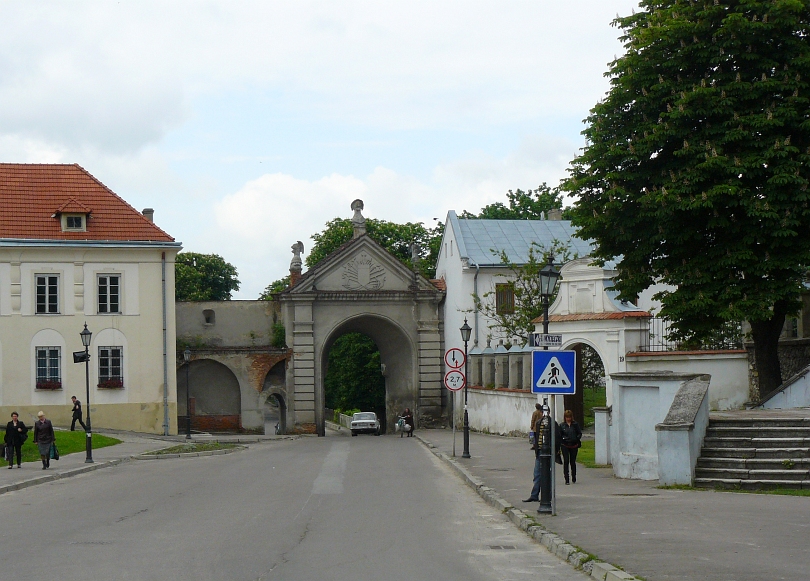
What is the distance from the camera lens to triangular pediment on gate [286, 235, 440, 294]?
51.4 metres

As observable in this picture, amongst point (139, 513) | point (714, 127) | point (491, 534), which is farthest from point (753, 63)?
point (139, 513)

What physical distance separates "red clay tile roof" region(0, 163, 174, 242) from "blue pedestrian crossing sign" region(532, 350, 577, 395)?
1262 inches

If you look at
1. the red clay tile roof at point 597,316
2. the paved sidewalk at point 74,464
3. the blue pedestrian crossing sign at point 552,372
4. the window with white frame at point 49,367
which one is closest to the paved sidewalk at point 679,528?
the blue pedestrian crossing sign at point 552,372

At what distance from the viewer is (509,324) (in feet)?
146

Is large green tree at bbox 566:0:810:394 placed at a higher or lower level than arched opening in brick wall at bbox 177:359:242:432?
higher

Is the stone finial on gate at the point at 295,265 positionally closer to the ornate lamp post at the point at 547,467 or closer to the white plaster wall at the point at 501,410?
the white plaster wall at the point at 501,410

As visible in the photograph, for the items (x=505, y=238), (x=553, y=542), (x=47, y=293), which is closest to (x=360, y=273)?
(x=505, y=238)

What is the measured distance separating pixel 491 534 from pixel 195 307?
1526 inches

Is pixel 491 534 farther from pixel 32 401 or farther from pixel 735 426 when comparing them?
pixel 32 401

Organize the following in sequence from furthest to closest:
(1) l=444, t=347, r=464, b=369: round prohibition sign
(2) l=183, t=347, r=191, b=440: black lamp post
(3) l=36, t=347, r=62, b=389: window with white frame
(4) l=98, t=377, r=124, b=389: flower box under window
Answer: (4) l=98, t=377, r=124, b=389: flower box under window, (3) l=36, t=347, r=62, b=389: window with white frame, (2) l=183, t=347, r=191, b=440: black lamp post, (1) l=444, t=347, r=464, b=369: round prohibition sign

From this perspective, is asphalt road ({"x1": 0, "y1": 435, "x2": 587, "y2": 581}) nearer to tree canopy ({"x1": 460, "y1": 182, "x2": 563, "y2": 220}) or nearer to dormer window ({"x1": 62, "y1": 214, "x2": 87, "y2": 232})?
dormer window ({"x1": 62, "y1": 214, "x2": 87, "y2": 232})

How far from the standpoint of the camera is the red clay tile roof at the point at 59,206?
44750 millimetres

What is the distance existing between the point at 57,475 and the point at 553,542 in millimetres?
16258

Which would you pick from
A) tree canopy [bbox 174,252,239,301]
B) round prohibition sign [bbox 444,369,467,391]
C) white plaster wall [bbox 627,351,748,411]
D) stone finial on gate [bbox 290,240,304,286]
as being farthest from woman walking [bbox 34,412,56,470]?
tree canopy [bbox 174,252,239,301]
